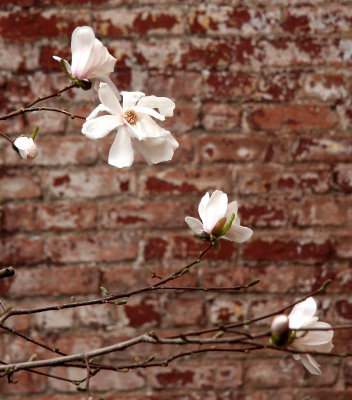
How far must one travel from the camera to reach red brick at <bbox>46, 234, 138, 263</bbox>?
4.60 ft

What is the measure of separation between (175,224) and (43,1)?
0.60 m

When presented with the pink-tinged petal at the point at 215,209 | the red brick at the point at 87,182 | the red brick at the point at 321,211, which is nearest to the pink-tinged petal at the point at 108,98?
the pink-tinged petal at the point at 215,209

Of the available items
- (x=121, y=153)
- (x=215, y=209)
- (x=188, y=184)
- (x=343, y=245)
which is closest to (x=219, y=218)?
(x=215, y=209)

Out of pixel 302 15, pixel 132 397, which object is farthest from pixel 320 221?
pixel 132 397

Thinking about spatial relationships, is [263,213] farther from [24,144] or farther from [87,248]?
[24,144]

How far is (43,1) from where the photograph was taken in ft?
4.57

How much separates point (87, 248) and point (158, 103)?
2.73 ft

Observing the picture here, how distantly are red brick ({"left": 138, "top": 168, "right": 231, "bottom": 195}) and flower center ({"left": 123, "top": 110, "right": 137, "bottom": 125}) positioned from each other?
31.5 inches

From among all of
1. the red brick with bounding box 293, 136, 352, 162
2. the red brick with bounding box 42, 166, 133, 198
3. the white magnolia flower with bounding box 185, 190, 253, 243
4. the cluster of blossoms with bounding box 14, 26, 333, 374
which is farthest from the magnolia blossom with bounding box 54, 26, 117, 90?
the red brick with bounding box 293, 136, 352, 162

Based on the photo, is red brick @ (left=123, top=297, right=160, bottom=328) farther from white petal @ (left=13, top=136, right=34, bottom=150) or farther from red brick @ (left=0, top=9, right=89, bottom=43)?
white petal @ (left=13, top=136, right=34, bottom=150)

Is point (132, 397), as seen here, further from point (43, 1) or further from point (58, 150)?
point (43, 1)

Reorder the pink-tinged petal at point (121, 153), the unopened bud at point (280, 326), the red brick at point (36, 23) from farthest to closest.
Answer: the red brick at point (36, 23) < the pink-tinged petal at point (121, 153) < the unopened bud at point (280, 326)

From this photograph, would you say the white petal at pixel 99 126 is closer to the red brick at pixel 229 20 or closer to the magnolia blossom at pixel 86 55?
the magnolia blossom at pixel 86 55

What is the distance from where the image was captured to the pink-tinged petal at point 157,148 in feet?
1.96
